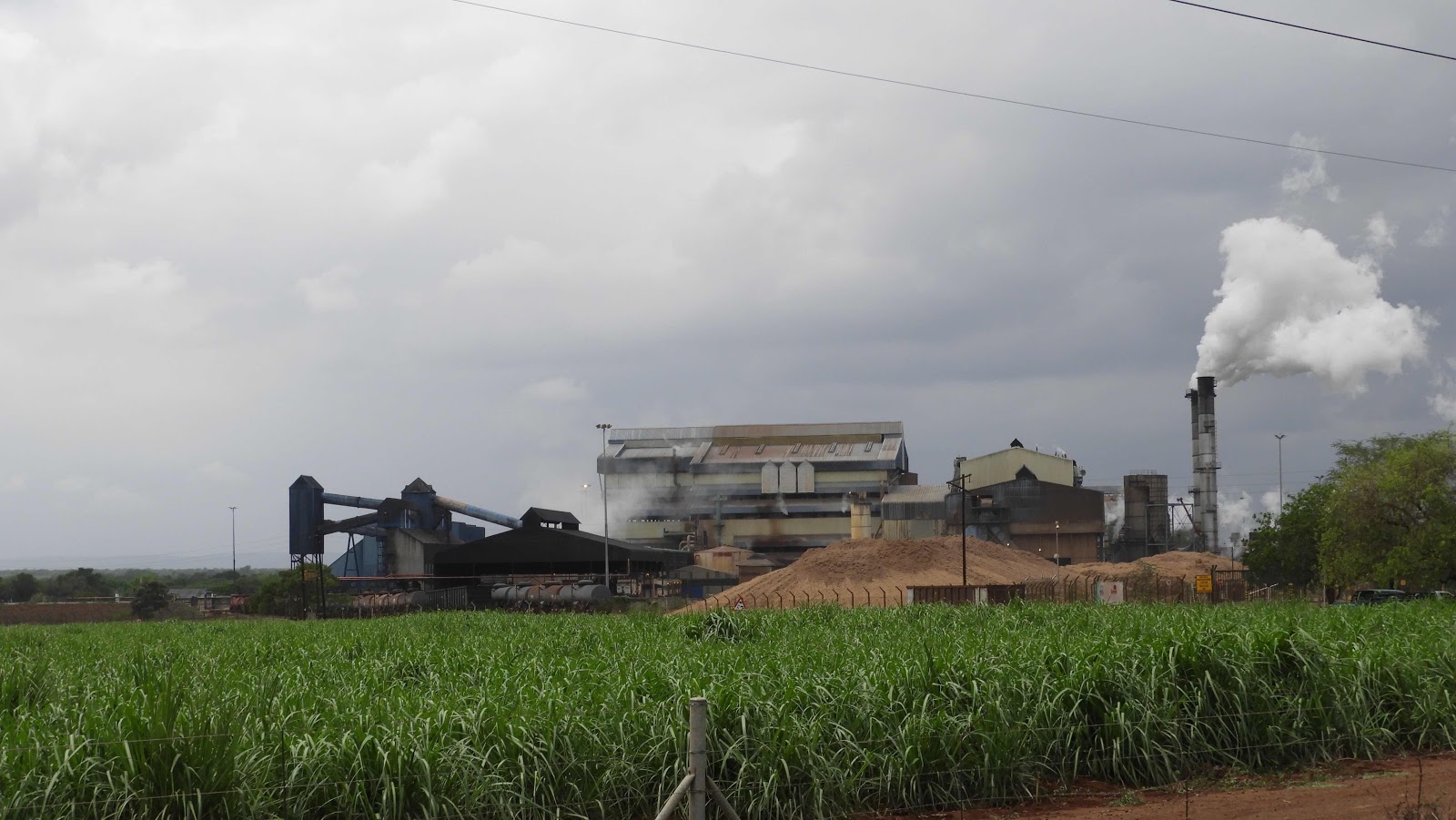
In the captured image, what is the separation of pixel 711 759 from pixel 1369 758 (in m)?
8.06

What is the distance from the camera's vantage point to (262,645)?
24.5 m

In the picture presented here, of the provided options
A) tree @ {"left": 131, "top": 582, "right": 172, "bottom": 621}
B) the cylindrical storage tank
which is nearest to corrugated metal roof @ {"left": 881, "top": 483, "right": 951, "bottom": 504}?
the cylindrical storage tank

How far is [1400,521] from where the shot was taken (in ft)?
174

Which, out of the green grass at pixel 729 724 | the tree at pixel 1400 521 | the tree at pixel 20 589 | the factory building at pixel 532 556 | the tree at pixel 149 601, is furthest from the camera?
the tree at pixel 20 589

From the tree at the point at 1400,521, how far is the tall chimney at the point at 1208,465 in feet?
136

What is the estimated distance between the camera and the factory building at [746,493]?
382 ft

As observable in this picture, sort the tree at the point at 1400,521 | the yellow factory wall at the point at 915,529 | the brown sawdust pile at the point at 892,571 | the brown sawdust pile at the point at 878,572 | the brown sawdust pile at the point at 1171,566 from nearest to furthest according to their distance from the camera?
the tree at the point at 1400,521, the brown sawdust pile at the point at 892,571, the brown sawdust pile at the point at 878,572, the brown sawdust pile at the point at 1171,566, the yellow factory wall at the point at 915,529

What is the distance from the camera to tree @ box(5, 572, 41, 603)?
115 metres

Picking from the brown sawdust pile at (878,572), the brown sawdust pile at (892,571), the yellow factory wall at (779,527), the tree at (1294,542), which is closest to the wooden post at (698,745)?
the brown sawdust pile at (892,571)

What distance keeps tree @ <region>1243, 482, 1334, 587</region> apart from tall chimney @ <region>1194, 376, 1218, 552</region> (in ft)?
69.8

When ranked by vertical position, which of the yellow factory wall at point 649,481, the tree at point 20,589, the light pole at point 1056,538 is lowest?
the tree at point 20,589

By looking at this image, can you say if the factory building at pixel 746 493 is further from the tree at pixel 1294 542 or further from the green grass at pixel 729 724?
the green grass at pixel 729 724

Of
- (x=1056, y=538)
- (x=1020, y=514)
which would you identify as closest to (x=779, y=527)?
(x=1020, y=514)

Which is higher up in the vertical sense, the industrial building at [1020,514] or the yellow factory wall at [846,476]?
the yellow factory wall at [846,476]
